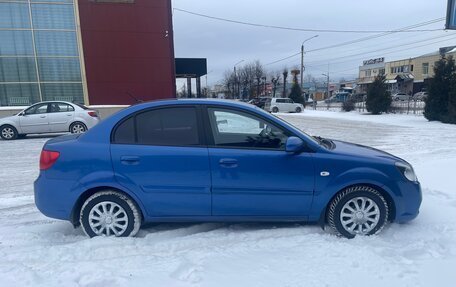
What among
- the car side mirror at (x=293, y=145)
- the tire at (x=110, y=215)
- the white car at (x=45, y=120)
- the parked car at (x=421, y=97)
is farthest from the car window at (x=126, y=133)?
the parked car at (x=421, y=97)

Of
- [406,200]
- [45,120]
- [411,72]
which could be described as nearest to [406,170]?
[406,200]

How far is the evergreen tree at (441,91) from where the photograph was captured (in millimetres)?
17922

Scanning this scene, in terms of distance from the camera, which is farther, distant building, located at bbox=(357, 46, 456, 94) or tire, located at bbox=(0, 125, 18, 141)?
distant building, located at bbox=(357, 46, 456, 94)

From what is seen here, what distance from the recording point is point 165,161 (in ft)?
11.3

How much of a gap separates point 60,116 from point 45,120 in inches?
23.0

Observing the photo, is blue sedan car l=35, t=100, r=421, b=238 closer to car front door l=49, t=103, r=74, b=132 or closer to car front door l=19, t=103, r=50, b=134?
car front door l=49, t=103, r=74, b=132

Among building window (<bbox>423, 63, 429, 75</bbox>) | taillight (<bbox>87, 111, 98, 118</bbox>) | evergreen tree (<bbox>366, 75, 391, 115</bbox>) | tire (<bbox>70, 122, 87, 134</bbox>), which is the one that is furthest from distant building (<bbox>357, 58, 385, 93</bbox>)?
tire (<bbox>70, 122, 87, 134</bbox>)

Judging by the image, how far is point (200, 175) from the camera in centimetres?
345

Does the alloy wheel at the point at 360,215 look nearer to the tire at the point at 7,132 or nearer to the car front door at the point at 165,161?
the car front door at the point at 165,161

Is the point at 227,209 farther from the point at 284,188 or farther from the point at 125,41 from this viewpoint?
the point at 125,41

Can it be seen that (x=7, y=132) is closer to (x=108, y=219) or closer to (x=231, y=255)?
(x=108, y=219)

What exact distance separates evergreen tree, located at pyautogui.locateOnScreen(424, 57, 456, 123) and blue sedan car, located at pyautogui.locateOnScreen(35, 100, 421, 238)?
17.6m

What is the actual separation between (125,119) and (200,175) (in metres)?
1.09

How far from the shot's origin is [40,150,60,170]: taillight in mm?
3479
